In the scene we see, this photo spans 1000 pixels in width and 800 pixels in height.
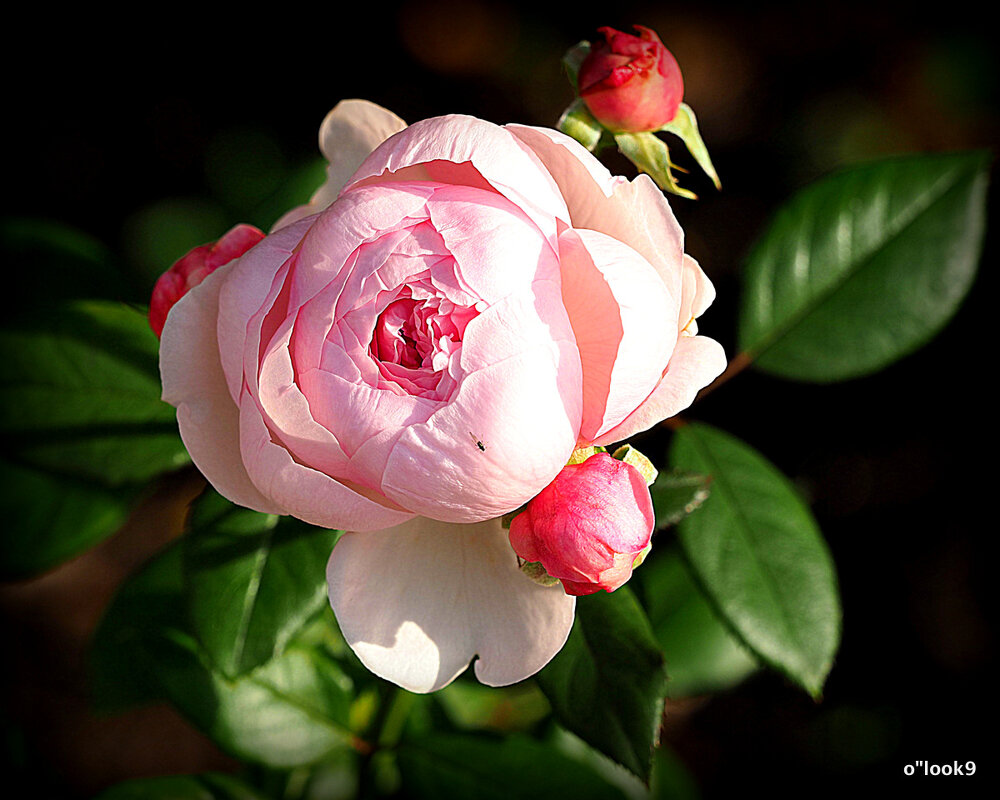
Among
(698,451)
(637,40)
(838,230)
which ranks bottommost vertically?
(698,451)

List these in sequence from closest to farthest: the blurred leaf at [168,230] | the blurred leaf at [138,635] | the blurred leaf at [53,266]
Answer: the blurred leaf at [138,635] < the blurred leaf at [53,266] < the blurred leaf at [168,230]

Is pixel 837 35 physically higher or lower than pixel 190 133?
lower

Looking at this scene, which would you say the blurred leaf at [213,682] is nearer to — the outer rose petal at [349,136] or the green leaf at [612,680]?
the green leaf at [612,680]

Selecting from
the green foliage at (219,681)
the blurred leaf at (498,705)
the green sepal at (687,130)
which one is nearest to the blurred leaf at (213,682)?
the green foliage at (219,681)

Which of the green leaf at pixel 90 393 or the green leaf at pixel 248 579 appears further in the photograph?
the green leaf at pixel 90 393

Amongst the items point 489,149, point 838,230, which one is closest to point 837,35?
point 838,230

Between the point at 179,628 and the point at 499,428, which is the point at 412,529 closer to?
the point at 499,428
